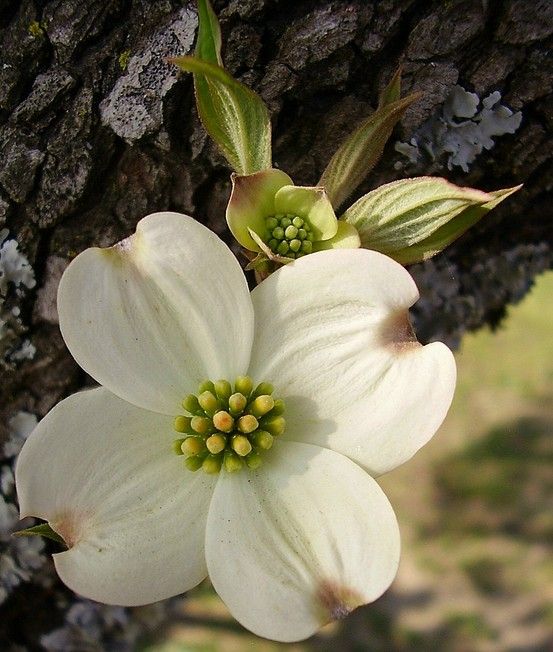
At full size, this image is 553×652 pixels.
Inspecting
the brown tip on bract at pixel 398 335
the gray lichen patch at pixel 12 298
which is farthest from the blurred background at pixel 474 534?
the brown tip on bract at pixel 398 335

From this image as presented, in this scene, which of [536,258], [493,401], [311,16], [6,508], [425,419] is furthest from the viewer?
[493,401]

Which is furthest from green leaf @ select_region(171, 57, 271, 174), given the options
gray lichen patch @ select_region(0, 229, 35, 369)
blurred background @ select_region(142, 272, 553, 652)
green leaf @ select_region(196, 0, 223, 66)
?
blurred background @ select_region(142, 272, 553, 652)

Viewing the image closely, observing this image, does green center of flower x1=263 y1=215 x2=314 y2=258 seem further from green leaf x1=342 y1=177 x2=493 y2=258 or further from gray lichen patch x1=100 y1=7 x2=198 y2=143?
gray lichen patch x1=100 y1=7 x2=198 y2=143

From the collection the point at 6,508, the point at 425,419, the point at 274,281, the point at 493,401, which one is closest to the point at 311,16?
the point at 274,281

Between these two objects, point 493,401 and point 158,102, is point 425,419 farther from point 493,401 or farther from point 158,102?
point 493,401

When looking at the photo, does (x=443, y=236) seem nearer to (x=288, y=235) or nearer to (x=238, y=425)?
(x=288, y=235)

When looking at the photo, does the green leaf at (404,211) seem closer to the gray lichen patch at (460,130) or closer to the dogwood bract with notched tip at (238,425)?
the dogwood bract with notched tip at (238,425)
